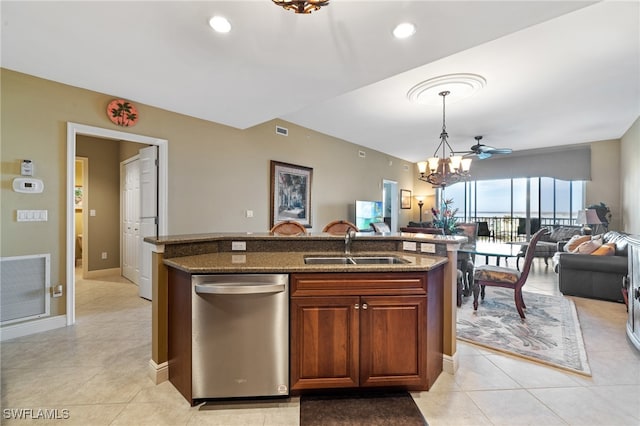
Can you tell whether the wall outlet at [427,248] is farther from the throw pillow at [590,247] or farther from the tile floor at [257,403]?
the throw pillow at [590,247]

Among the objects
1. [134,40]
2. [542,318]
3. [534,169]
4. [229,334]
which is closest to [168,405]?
[229,334]

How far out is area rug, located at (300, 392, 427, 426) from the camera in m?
1.64

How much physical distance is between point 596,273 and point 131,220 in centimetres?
731

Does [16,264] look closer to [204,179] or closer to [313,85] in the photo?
[204,179]

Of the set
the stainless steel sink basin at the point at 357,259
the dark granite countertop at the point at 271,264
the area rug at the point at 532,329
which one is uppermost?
the dark granite countertop at the point at 271,264

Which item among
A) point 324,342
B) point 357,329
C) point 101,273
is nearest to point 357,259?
point 357,329

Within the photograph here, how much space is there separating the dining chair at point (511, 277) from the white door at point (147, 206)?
14.1 ft

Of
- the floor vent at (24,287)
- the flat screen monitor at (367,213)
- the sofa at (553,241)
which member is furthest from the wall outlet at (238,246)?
the sofa at (553,241)

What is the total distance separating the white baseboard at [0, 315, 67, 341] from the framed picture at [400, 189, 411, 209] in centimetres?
797

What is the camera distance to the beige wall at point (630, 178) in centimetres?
495

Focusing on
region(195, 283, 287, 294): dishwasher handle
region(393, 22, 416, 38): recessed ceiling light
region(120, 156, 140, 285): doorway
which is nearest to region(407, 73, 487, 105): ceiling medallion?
region(393, 22, 416, 38): recessed ceiling light

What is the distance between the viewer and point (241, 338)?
69.9 inches

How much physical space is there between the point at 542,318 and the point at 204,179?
475 cm

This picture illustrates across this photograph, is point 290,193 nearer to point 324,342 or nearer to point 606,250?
point 324,342
